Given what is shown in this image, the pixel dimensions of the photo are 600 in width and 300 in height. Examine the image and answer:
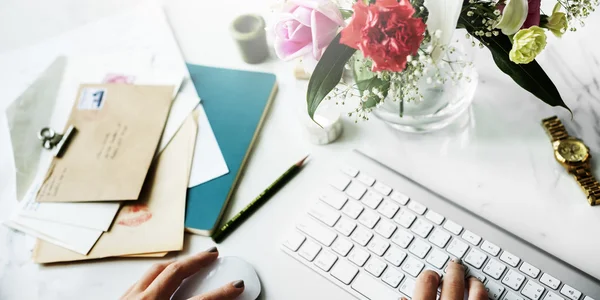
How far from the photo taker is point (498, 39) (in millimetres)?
587

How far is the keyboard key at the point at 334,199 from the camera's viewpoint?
716 millimetres

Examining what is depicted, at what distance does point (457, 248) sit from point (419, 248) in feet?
0.15

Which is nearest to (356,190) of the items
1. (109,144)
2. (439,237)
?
(439,237)

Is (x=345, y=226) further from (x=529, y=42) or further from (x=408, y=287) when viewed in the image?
(x=529, y=42)

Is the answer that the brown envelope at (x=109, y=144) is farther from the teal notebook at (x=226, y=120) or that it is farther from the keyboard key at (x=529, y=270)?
the keyboard key at (x=529, y=270)

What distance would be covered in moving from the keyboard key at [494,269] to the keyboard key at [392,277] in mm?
102

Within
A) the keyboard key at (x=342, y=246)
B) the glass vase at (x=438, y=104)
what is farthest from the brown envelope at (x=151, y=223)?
the glass vase at (x=438, y=104)

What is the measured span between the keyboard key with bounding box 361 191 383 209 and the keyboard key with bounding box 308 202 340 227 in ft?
0.14

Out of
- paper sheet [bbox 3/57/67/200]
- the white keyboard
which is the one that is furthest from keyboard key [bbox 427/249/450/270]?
paper sheet [bbox 3/57/67/200]

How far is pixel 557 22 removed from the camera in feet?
1.85

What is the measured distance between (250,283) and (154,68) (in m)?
0.45

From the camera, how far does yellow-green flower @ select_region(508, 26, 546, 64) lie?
1.68 feet

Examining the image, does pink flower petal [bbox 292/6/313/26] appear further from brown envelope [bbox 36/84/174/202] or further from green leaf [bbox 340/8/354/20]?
brown envelope [bbox 36/84/174/202]

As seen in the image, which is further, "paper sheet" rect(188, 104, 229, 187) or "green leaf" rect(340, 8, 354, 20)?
"paper sheet" rect(188, 104, 229, 187)
